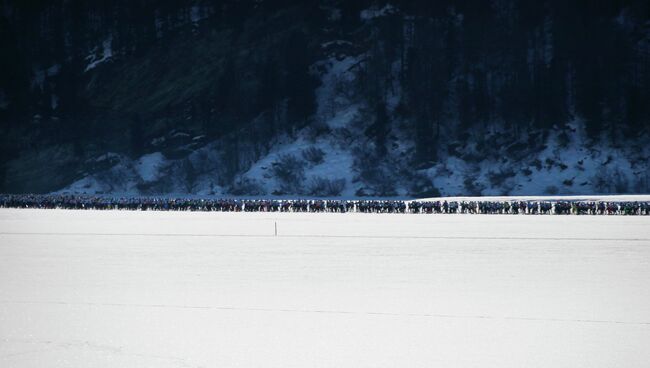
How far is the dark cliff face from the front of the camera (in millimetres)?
100250

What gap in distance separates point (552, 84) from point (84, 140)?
7835 cm

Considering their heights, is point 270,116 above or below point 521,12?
below

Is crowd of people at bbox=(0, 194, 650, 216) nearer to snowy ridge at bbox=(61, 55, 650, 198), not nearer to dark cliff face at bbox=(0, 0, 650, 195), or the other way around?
snowy ridge at bbox=(61, 55, 650, 198)

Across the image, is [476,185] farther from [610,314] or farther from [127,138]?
[610,314]

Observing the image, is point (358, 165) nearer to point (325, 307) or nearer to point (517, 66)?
point (517, 66)

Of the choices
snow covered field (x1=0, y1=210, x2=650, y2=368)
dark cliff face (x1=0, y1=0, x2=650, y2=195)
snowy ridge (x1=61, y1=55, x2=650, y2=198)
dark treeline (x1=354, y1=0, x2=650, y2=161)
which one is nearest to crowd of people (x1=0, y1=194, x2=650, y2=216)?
snow covered field (x1=0, y1=210, x2=650, y2=368)

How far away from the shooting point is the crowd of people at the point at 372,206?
159 feet

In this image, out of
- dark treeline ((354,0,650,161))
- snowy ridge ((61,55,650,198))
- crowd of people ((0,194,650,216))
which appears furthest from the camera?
dark treeline ((354,0,650,161))

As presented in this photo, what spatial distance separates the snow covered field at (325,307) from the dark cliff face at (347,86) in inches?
2990

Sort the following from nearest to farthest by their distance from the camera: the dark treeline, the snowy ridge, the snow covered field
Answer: the snow covered field → the snowy ridge → the dark treeline

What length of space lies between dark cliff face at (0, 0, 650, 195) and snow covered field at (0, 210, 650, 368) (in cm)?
7594

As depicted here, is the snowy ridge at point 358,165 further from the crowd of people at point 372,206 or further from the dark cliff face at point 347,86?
the crowd of people at point 372,206

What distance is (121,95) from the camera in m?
120

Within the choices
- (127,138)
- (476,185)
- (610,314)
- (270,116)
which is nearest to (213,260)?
(610,314)
